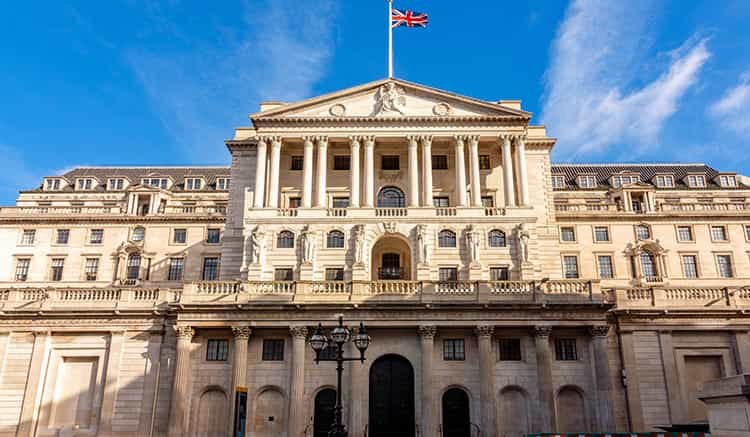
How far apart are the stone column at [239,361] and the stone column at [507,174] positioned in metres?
22.3

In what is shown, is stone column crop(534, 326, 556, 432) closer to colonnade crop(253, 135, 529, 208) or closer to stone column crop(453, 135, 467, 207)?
colonnade crop(253, 135, 529, 208)

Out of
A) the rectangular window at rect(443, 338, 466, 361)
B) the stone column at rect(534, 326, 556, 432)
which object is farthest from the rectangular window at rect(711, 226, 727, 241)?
the rectangular window at rect(443, 338, 466, 361)

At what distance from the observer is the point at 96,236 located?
66938mm

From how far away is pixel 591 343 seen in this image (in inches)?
1483

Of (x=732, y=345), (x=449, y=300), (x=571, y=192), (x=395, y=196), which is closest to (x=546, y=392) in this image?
(x=449, y=300)

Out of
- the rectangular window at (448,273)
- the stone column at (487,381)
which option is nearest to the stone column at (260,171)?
the rectangular window at (448,273)

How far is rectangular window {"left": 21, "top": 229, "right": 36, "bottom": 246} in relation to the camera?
66.4 m

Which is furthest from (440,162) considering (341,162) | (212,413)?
(212,413)

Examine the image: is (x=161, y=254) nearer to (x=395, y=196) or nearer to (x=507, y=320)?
(x=395, y=196)

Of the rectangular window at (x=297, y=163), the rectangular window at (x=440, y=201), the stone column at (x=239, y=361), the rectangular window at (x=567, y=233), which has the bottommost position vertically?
the stone column at (x=239, y=361)

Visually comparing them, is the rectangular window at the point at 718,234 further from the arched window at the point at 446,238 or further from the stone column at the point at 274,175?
the stone column at the point at 274,175

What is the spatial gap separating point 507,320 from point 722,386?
18724 mm

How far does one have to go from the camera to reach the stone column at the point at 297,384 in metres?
35.7

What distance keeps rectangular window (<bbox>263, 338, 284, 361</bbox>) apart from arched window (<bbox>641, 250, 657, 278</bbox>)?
4123 cm
